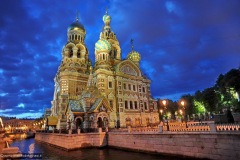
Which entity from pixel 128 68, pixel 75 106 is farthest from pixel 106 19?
pixel 75 106

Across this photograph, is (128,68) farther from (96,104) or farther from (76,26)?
(76,26)

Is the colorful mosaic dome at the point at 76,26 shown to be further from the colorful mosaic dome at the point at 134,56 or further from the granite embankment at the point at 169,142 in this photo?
the granite embankment at the point at 169,142

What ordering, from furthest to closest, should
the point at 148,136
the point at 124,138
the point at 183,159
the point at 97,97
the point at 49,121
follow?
1. the point at 49,121
2. the point at 97,97
3. the point at 124,138
4. the point at 148,136
5. the point at 183,159

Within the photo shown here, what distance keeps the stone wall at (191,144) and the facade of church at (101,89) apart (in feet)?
31.3

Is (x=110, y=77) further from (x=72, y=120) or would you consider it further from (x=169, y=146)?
(x=169, y=146)

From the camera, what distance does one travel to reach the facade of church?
25.9 metres

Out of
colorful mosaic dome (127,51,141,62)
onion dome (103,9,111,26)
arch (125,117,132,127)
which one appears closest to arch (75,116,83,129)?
arch (125,117,132,127)

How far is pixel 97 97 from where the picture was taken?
2764 centimetres

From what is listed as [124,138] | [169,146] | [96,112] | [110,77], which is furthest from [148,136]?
[110,77]

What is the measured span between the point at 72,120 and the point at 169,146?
1531 cm

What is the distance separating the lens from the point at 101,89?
32.7 m

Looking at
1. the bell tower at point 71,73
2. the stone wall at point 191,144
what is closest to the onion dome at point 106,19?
the bell tower at point 71,73

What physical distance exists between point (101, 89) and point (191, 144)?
21.7m

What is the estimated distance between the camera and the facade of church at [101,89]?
2586 cm
